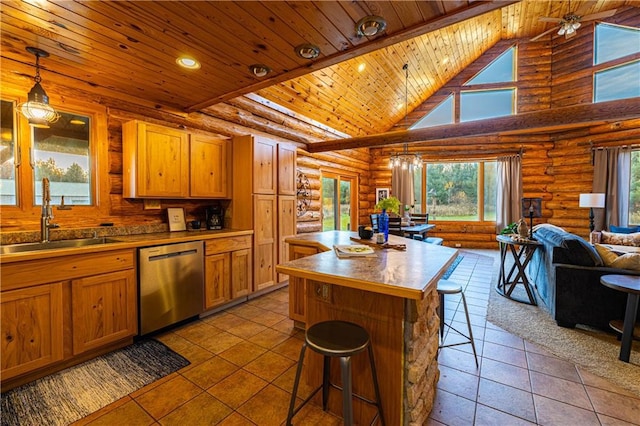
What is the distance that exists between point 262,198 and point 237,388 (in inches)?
93.5

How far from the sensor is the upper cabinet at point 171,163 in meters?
2.97

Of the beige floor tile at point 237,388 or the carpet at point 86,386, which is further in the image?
the beige floor tile at point 237,388

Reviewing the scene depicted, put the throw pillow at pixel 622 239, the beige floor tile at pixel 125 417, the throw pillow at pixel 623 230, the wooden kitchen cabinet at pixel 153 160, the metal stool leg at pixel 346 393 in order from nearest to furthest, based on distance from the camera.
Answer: the metal stool leg at pixel 346 393 → the beige floor tile at pixel 125 417 → the wooden kitchen cabinet at pixel 153 160 → the throw pillow at pixel 622 239 → the throw pillow at pixel 623 230

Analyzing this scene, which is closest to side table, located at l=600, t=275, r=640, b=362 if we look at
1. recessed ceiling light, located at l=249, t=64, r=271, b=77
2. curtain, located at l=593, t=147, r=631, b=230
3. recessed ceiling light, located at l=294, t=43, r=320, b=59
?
recessed ceiling light, located at l=294, t=43, r=320, b=59

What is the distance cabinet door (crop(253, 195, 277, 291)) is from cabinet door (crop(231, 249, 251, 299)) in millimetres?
116

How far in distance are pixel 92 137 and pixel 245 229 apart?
190 centimetres

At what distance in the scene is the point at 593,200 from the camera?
5.48 m

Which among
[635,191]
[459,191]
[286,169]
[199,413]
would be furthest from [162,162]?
[635,191]

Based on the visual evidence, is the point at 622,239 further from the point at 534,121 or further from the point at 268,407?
the point at 268,407

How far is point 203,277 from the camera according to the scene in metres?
3.13

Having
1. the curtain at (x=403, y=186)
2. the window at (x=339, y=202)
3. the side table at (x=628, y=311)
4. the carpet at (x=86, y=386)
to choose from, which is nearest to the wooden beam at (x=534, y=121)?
the window at (x=339, y=202)

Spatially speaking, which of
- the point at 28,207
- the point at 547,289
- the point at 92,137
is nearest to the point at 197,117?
the point at 92,137

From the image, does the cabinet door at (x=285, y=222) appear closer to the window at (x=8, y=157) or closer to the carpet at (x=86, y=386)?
the carpet at (x=86, y=386)

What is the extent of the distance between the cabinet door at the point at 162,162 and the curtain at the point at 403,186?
5.98 m
